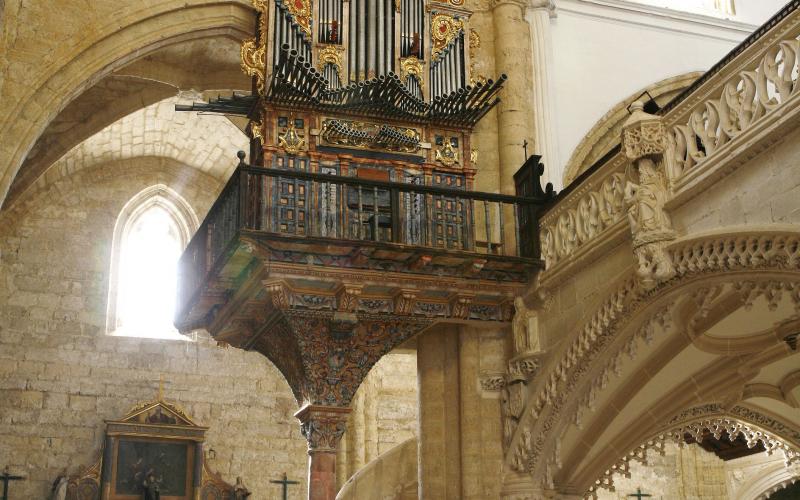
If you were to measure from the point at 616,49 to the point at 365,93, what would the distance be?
4.43 metres

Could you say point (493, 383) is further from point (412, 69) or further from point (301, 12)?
point (301, 12)

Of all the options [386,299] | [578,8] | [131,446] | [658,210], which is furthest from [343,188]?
[131,446]

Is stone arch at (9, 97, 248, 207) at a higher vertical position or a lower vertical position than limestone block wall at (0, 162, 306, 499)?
higher

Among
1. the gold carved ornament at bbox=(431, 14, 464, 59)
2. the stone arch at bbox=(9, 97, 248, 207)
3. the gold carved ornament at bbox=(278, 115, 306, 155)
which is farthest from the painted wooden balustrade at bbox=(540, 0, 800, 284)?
the stone arch at bbox=(9, 97, 248, 207)

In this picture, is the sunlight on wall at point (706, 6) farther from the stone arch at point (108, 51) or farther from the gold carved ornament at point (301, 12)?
the stone arch at point (108, 51)

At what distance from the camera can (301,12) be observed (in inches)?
480

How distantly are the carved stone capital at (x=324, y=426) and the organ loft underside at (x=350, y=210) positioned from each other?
0.05 ft

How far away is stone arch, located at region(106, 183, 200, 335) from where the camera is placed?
1839 cm

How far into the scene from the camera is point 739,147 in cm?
762

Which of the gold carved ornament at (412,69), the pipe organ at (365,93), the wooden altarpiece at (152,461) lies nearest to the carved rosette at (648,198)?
the pipe organ at (365,93)

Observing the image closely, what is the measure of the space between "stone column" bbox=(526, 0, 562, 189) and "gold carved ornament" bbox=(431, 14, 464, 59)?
1.40 meters

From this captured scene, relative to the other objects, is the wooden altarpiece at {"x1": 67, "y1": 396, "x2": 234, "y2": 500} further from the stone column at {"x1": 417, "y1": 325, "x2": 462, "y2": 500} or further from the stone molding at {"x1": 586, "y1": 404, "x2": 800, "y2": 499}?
the stone molding at {"x1": 586, "y1": 404, "x2": 800, "y2": 499}

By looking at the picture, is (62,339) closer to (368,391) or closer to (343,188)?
(368,391)

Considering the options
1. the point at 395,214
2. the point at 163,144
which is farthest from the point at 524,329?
the point at 163,144
